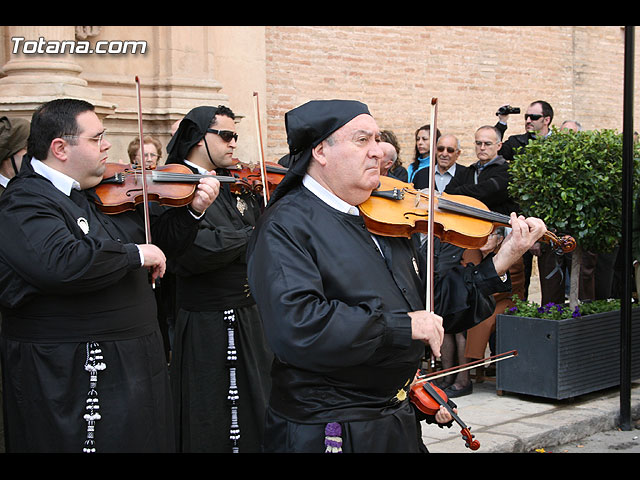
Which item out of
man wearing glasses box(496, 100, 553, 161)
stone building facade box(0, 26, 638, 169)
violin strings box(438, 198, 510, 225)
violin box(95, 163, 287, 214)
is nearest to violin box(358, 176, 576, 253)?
violin strings box(438, 198, 510, 225)

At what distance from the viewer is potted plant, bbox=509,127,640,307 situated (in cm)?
659

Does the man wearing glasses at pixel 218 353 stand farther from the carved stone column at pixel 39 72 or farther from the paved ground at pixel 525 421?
the carved stone column at pixel 39 72

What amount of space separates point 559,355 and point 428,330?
12.6 ft

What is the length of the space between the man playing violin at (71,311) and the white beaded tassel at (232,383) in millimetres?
935

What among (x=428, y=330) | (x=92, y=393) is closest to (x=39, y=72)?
(x=92, y=393)

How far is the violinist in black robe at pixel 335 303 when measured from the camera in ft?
9.12

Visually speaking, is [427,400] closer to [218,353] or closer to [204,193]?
[204,193]

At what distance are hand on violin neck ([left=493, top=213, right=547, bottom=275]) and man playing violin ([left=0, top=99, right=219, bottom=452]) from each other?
140 cm

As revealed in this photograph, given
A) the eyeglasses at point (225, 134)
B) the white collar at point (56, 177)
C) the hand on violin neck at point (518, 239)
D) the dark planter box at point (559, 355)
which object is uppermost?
the eyeglasses at point (225, 134)

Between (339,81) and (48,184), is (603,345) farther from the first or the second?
(339,81)

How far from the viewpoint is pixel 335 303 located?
2811 mm

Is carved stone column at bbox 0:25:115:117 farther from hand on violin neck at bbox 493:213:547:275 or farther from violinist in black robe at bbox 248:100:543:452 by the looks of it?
hand on violin neck at bbox 493:213:547:275

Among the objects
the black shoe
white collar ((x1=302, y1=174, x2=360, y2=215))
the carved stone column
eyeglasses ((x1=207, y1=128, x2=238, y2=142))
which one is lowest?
the black shoe

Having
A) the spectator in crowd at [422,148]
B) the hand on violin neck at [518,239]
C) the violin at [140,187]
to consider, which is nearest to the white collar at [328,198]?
the hand on violin neck at [518,239]
